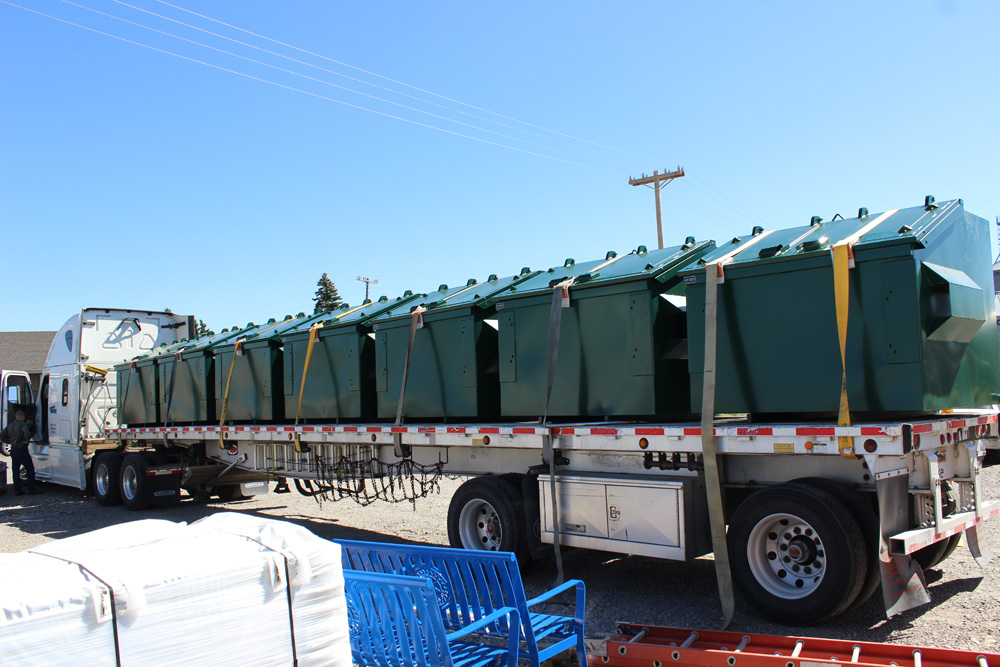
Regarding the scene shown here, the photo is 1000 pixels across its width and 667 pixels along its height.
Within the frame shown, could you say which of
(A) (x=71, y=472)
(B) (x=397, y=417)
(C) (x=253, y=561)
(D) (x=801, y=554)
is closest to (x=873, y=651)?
(D) (x=801, y=554)

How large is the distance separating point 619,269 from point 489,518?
2.64m

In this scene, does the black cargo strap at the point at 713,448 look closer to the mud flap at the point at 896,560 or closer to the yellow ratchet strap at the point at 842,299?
the yellow ratchet strap at the point at 842,299

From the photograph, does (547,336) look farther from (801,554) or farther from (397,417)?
(801,554)

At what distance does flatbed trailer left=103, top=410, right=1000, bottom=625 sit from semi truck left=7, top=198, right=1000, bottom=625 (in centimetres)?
2

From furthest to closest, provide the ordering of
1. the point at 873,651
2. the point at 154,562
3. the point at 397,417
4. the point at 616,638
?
the point at 397,417
the point at 616,638
the point at 873,651
the point at 154,562

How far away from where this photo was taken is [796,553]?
5277 millimetres

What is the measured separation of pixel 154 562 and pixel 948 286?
5.02 metres

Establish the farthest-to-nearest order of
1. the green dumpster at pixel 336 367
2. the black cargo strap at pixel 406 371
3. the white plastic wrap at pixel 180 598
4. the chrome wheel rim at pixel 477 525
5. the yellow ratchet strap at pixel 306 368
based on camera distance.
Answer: the yellow ratchet strap at pixel 306 368
the green dumpster at pixel 336 367
the black cargo strap at pixel 406 371
the chrome wheel rim at pixel 477 525
the white plastic wrap at pixel 180 598

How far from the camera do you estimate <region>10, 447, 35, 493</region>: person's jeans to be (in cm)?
1580

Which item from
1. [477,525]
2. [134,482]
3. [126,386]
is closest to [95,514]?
[134,482]

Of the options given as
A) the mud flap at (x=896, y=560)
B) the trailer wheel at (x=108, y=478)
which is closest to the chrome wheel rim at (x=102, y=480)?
the trailer wheel at (x=108, y=478)

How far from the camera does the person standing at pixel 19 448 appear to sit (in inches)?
617

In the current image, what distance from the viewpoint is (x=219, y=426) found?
11.7 m

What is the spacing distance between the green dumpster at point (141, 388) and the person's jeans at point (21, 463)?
2.65 m
